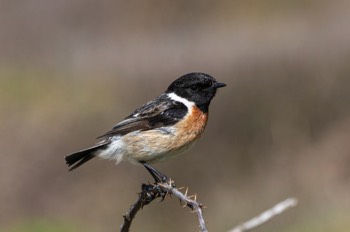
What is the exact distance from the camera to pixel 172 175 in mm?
13922

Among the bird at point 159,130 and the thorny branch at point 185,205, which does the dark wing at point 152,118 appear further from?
the thorny branch at point 185,205

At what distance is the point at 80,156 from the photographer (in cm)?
679

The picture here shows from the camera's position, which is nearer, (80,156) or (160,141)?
(80,156)

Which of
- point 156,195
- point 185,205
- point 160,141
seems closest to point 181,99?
point 160,141

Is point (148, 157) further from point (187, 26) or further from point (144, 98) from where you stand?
point (187, 26)

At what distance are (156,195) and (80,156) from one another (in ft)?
3.39

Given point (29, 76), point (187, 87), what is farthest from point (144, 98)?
point (187, 87)

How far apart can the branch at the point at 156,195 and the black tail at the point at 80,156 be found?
0.95 metres

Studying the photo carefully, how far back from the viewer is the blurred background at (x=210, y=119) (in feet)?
46.6

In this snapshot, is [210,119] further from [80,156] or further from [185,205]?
[185,205]

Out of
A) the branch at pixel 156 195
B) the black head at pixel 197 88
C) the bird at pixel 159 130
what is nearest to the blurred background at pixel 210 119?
the black head at pixel 197 88

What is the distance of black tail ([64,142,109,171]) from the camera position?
21.9ft

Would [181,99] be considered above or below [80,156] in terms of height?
above

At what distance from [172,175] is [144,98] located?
266 centimetres
